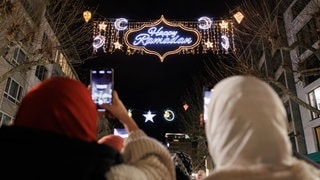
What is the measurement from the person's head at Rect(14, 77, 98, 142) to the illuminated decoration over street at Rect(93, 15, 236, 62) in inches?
283

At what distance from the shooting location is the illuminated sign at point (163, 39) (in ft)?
28.5

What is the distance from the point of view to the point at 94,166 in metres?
1.38

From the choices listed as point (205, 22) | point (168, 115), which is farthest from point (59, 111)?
point (168, 115)

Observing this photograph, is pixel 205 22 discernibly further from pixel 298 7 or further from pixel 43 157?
pixel 298 7

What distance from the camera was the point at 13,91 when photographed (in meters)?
19.5

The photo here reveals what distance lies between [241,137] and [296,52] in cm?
2306

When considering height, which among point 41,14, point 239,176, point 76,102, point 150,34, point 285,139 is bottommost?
point 239,176

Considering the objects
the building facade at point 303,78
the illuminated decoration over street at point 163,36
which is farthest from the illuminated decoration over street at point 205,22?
the building facade at point 303,78

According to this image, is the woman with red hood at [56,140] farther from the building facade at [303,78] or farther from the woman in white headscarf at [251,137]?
the building facade at [303,78]

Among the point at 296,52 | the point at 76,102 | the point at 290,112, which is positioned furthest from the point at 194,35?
the point at 290,112

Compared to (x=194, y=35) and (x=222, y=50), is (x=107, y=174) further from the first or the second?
(x=222, y=50)

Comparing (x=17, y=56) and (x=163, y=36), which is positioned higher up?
(x=17, y=56)

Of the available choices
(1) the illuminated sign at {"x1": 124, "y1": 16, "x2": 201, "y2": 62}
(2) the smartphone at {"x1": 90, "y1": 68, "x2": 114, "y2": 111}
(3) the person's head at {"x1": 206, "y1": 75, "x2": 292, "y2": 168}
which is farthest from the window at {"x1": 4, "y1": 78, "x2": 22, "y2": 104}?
(3) the person's head at {"x1": 206, "y1": 75, "x2": 292, "y2": 168}

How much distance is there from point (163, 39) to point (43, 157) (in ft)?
25.1
